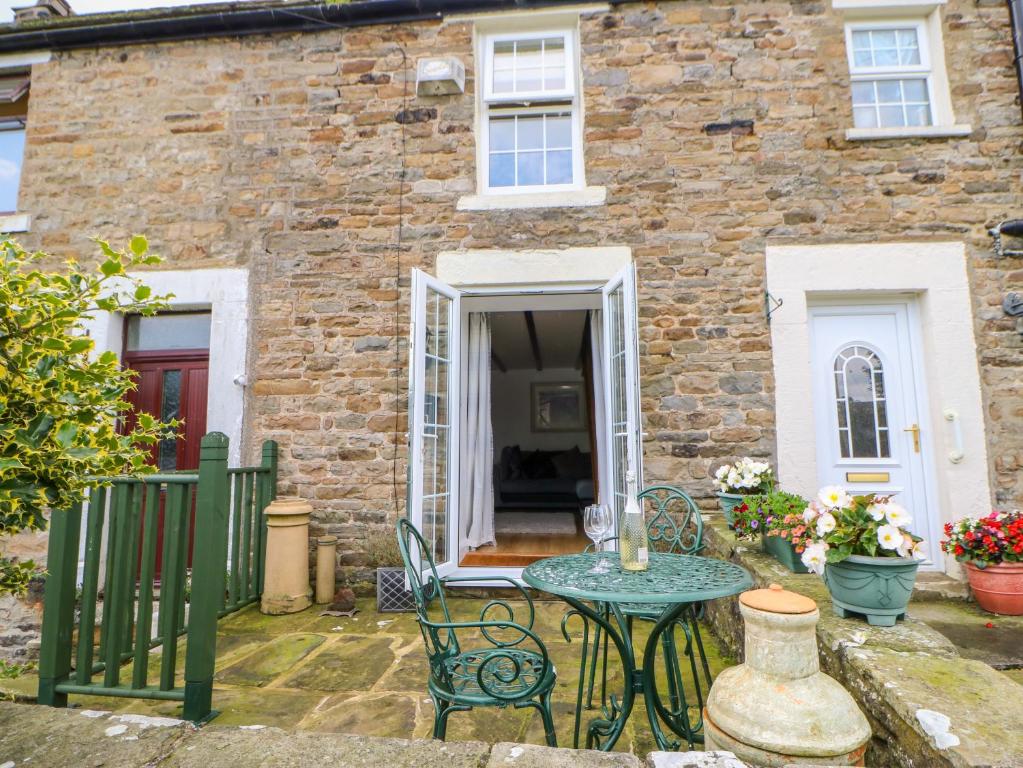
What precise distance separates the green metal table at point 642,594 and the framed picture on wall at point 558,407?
774cm

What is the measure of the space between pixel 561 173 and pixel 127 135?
151 inches

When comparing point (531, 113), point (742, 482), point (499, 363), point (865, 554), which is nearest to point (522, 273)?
point (531, 113)

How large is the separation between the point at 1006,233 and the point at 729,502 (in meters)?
2.91

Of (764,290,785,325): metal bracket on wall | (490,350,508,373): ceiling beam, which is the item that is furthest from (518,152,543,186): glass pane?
(490,350,508,373): ceiling beam

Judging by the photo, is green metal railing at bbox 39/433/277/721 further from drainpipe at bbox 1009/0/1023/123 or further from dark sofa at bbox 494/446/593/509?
drainpipe at bbox 1009/0/1023/123

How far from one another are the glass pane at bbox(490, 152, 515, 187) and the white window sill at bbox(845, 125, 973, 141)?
8.65 ft

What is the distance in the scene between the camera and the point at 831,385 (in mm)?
4152

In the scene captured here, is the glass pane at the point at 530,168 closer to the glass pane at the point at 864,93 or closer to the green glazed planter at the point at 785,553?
the glass pane at the point at 864,93

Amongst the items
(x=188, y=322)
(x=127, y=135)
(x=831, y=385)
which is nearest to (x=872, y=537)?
(x=831, y=385)

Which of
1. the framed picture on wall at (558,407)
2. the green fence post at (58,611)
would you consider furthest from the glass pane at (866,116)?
the framed picture on wall at (558,407)

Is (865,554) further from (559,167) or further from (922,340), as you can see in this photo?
(559,167)

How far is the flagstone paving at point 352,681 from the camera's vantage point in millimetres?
2297

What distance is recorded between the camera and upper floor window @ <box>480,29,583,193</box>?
4605 millimetres

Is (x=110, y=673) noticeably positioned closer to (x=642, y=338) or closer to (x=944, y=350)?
(x=642, y=338)
